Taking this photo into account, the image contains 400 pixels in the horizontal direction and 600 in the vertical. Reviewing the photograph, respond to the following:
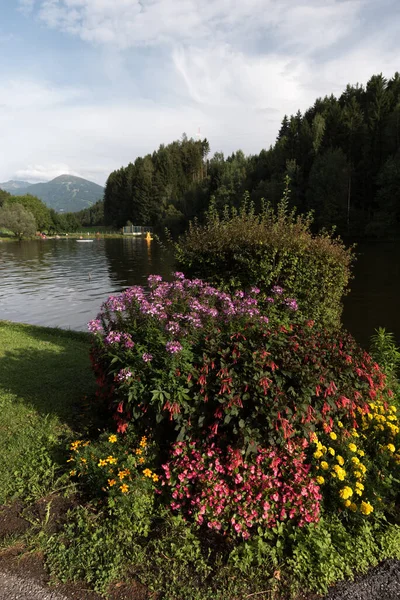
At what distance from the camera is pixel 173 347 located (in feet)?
11.4

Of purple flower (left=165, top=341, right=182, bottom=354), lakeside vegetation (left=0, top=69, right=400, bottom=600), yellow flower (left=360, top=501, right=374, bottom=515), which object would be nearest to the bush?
lakeside vegetation (left=0, top=69, right=400, bottom=600)

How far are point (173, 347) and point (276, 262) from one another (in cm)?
384

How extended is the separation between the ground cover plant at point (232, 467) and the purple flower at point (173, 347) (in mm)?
13

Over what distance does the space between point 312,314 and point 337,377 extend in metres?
3.40

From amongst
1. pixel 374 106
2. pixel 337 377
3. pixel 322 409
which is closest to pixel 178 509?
pixel 322 409

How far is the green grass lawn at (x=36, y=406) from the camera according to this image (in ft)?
12.3

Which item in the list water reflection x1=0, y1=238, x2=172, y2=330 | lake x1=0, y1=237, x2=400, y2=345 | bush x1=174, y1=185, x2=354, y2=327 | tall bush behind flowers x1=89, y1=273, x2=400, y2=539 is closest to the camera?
tall bush behind flowers x1=89, y1=273, x2=400, y2=539

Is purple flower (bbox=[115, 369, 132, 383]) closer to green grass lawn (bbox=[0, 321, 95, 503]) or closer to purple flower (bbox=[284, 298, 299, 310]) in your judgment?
green grass lawn (bbox=[0, 321, 95, 503])

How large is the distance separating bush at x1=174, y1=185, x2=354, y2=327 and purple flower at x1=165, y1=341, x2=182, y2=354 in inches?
121

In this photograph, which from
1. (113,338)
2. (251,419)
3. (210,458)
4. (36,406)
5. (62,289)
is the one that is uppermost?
(113,338)

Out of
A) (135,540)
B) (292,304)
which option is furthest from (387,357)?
(135,540)

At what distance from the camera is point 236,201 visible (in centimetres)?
6756

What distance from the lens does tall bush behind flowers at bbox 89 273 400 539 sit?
3.21m

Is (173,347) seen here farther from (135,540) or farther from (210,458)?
(135,540)
